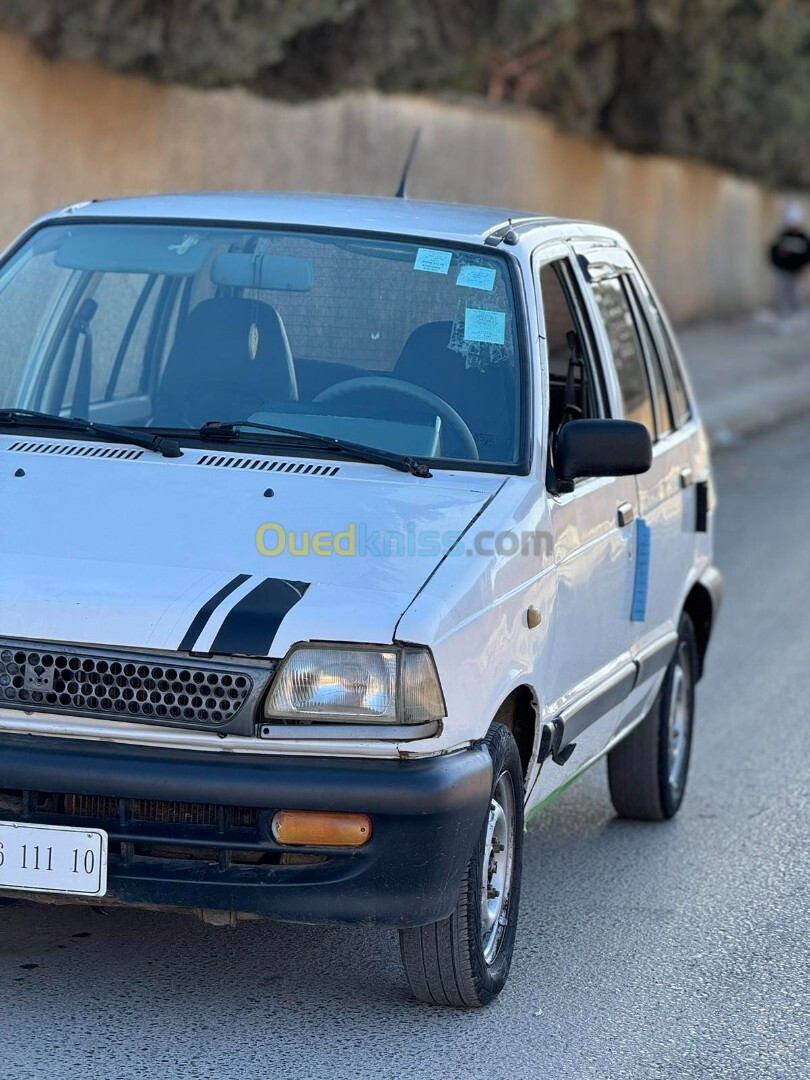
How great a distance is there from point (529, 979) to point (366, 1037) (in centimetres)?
65

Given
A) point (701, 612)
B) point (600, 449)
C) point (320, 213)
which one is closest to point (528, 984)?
point (600, 449)

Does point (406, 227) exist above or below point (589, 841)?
above

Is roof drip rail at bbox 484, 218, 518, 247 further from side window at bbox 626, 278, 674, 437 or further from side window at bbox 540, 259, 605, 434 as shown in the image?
side window at bbox 626, 278, 674, 437

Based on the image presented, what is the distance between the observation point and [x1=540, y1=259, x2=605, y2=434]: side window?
17.2 feet

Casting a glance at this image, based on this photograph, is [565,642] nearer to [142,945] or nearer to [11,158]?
[142,945]

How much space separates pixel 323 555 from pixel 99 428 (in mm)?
879

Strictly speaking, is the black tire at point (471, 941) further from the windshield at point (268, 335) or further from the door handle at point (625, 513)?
the door handle at point (625, 513)

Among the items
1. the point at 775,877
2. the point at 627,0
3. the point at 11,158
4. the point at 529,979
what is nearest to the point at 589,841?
the point at 775,877

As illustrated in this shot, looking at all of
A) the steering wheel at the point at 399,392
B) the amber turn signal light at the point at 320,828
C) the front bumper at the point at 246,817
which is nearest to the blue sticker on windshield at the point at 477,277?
the steering wheel at the point at 399,392

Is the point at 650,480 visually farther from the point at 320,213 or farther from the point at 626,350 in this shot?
the point at 320,213

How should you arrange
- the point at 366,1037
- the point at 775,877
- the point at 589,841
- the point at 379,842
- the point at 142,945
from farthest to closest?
1. the point at 589,841
2. the point at 775,877
3. the point at 142,945
4. the point at 366,1037
5. the point at 379,842

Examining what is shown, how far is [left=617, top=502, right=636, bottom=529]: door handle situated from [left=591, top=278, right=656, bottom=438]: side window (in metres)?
Answer: 0.40

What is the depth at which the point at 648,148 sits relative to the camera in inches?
1073

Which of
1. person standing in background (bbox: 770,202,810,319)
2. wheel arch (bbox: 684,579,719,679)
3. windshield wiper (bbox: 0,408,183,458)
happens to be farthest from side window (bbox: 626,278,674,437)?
person standing in background (bbox: 770,202,810,319)
